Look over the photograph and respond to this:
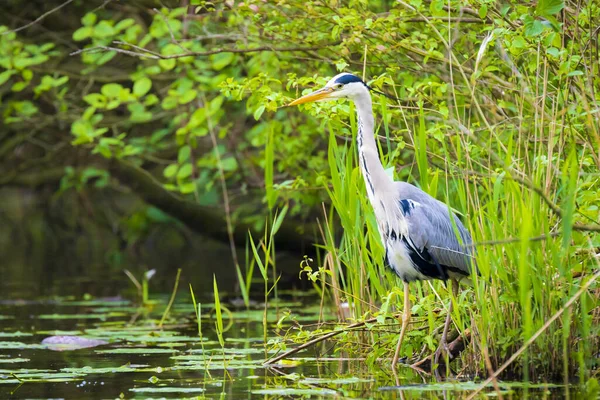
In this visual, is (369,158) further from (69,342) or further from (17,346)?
(17,346)

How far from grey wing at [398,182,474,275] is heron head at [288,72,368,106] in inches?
25.5

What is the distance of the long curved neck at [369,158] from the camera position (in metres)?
5.25

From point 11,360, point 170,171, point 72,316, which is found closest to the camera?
point 11,360

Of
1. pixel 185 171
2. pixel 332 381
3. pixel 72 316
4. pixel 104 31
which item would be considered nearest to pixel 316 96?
pixel 332 381

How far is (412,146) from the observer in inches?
242

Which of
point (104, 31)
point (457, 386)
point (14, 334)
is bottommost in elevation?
point (14, 334)

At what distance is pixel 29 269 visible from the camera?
13492 millimetres

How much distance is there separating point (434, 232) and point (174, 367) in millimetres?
1563

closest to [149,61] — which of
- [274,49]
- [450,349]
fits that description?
[274,49]

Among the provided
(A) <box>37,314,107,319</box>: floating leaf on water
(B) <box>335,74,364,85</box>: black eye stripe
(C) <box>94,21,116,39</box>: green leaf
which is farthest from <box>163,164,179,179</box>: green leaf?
(B) <box>335,74,364,85</box>: black eye stripe

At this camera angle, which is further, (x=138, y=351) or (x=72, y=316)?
(x=72, y=316)

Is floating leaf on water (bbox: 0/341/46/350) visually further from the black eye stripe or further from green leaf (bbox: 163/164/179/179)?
green leaf (bbox: 163/164/179/179)

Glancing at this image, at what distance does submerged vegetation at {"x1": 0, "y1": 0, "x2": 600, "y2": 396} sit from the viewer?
4488 millimetres

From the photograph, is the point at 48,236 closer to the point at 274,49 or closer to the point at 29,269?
the point at 29,269
